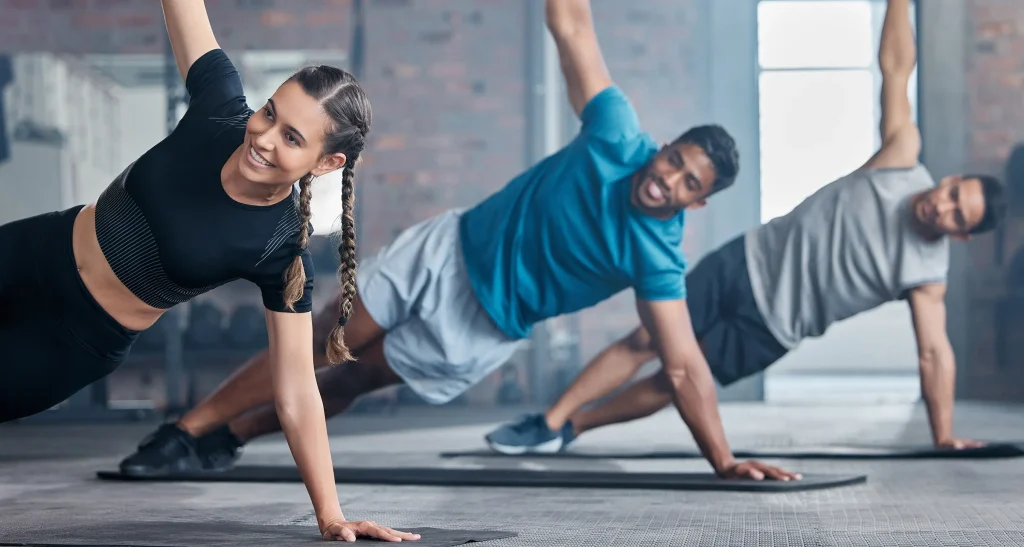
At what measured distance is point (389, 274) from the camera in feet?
10.5

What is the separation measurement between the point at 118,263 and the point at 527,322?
5.49 ft

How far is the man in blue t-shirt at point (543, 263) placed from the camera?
316cm

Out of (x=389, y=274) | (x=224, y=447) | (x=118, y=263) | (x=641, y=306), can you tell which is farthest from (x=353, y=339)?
(x=118, y=263)

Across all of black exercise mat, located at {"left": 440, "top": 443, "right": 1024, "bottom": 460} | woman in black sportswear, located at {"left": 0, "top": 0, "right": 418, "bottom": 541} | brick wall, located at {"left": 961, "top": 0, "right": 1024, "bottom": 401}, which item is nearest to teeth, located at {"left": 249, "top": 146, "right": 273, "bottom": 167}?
woman in black sportswear, located at {"left": 0, "top": 0, "right": 418, "bottom": 541}

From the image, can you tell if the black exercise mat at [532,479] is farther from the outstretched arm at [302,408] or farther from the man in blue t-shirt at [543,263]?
the outstretched arm at [302,408]

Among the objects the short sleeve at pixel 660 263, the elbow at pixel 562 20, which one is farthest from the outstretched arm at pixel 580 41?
the short sleeve at pixel 660 263

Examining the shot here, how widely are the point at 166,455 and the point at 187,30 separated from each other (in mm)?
1462

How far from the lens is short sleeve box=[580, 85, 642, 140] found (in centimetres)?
333

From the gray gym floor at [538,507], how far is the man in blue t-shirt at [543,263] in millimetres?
377

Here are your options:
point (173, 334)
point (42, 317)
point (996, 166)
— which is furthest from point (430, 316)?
point (996, 166)

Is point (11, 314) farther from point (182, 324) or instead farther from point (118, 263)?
point (182, 324)

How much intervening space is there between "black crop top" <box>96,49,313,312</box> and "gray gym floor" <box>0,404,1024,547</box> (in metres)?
0.47

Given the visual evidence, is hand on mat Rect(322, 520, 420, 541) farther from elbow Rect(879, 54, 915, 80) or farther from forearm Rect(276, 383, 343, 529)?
elbow Rect(879, 54, 915, 80)

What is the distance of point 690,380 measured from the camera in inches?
120
